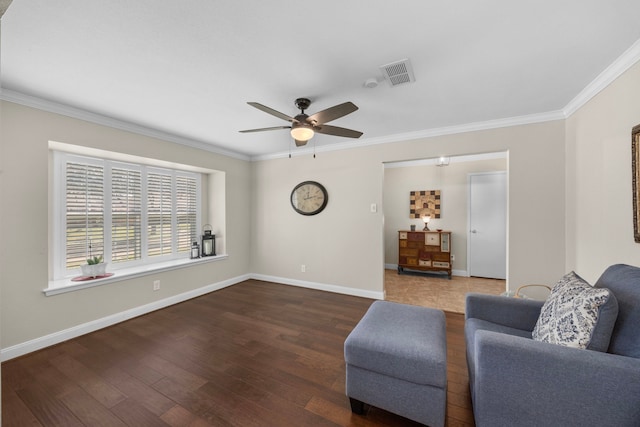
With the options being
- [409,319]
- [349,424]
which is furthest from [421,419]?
[409,319]

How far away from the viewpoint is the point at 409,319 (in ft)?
6.02

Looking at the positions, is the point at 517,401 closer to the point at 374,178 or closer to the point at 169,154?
the point at 374,178

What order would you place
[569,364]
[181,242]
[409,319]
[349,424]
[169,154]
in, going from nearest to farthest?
1. [569,364]
2. [349,424]
3. [409,319]
4. [169,154]
5. [181,242]

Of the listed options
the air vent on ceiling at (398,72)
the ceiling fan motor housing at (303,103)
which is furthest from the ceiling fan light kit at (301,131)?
the air vent on ceiling at (398,72)

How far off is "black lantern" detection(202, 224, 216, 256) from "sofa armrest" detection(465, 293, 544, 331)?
380cm

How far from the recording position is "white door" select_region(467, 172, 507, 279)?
4.79 meters

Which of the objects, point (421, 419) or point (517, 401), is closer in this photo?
point (517, 401)

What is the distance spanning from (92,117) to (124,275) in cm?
181

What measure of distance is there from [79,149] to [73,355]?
6.93ft

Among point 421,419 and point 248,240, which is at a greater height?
point 248,240

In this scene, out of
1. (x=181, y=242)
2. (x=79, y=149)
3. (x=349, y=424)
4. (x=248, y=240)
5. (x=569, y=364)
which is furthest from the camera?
(x=248, y=240)

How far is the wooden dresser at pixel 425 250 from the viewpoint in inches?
194

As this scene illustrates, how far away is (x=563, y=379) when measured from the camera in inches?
45.9

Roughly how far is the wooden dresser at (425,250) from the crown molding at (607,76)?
2.83 m
